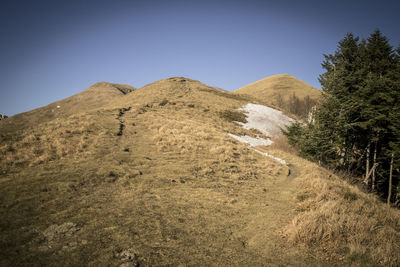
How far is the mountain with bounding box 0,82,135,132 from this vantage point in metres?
52.9

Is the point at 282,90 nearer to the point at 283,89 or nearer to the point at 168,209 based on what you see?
the point at 283,89

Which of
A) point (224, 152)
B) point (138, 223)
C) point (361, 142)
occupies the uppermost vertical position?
point (361, 142)

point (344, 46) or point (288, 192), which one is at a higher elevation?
point (344, 46)

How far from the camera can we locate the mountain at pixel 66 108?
52906 mm

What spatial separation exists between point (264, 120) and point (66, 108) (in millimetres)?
67658

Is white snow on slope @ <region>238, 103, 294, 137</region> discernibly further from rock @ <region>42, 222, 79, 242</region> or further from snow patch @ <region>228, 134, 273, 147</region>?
rock @ <region>42, 222, 79, 242</region>

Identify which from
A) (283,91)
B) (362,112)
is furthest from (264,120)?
(283,91)

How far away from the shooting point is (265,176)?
39.5 feet

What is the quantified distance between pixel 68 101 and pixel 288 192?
85.1m

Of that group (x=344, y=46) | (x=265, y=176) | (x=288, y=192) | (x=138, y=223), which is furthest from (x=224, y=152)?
(x=344, y=46)

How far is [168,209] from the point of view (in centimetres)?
725

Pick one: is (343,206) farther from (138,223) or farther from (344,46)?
(344,46)

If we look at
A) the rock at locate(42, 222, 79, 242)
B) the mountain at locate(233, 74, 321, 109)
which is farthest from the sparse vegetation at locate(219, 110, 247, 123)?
the mountain at locate(233, 74, 321, 109)

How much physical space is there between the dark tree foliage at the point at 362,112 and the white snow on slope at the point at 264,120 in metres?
12.1
